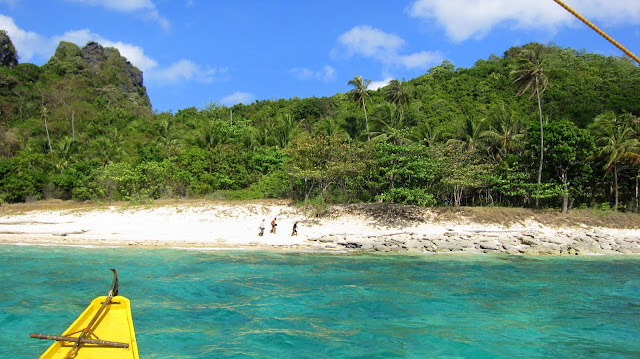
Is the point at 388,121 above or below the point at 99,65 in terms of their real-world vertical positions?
below

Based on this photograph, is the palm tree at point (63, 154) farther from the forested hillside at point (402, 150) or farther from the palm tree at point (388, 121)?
the palm tree at point (388, 121)

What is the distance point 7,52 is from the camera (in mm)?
68875

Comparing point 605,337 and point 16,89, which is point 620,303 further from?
point 16,89

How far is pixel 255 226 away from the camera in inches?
957

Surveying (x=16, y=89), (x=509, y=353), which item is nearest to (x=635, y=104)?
(x=509, y=353)

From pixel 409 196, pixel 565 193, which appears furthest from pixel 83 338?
pixel 565 193

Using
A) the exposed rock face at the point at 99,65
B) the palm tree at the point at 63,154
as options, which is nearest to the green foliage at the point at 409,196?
the palm tree at the point at 63,154

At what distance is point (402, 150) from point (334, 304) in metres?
15.9

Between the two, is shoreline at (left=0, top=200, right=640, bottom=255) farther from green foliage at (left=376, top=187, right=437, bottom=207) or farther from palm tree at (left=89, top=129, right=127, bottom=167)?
palm tree at (left=89, top=129, right=127, bottom=167)

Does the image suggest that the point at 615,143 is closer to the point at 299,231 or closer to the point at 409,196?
the point at 409,196

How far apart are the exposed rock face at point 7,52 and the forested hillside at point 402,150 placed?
63.2 feet

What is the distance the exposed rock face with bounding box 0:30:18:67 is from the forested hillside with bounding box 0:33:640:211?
19.3m

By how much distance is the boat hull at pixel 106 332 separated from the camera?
5386 millimetres

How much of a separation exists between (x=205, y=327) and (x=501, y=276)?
36.4ft
